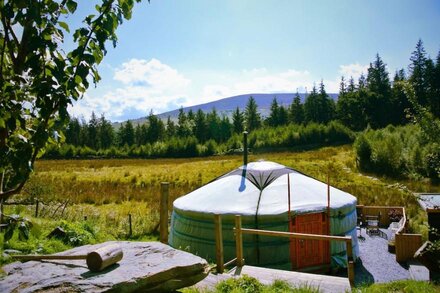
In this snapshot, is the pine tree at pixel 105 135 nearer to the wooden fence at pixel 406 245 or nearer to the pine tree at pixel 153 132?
the pine tree at pixel 153 132

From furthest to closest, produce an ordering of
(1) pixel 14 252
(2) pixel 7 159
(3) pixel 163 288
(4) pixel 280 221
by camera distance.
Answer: (4) pixel 280 221 → (1) pixel 14 252 → (3) pixel 163 288 → (2) pixel 7 159

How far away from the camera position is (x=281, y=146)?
42.0 meters

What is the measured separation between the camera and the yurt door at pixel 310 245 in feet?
27.8

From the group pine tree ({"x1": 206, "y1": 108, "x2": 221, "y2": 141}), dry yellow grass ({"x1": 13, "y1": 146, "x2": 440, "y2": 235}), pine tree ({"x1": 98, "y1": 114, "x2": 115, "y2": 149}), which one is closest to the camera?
dry yellow grass ({"x1": 13, "y1": 146, "x2": 440, "y2": 235})

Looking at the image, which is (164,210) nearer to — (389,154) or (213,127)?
(389,154)

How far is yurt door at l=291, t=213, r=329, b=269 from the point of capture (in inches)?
333

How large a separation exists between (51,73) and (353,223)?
9021 millimetres

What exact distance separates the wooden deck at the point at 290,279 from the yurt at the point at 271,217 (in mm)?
2356

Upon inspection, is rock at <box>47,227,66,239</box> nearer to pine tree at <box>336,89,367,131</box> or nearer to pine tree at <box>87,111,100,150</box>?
pine tree at <box>336,89,367,131</box>

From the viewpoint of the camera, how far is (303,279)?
5.54 m

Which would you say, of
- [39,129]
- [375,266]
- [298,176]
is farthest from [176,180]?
[39,129]

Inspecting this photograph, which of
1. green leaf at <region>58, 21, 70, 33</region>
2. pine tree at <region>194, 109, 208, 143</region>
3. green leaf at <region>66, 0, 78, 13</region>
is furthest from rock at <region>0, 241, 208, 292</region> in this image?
pine tree at <region>194, 109, 208, 143</region>

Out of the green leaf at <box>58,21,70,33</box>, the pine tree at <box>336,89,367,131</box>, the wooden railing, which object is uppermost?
the pine tree at <box>336,89,367,131</box>

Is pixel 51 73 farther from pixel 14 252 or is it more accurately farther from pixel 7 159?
pixel 14 252
